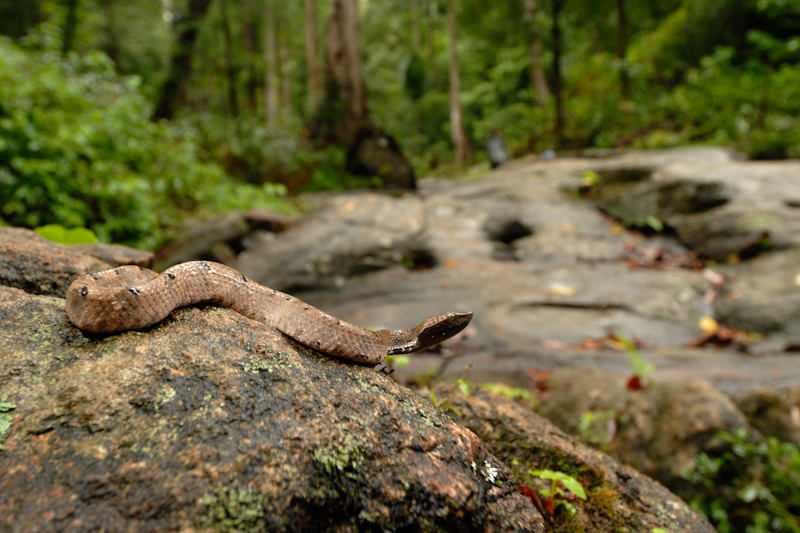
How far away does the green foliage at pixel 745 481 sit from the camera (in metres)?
3.32

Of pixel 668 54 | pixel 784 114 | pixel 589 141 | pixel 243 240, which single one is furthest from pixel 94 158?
pixel 668 54

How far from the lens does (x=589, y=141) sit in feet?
52.1

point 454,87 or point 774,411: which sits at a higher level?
point 454,87

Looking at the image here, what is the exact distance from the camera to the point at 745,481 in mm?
3430

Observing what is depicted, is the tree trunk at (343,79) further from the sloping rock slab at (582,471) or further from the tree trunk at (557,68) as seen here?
the sloping rock slab at (582,471)

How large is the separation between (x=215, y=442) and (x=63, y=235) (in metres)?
2.76

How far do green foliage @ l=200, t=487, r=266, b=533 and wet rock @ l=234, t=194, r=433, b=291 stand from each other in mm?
6711

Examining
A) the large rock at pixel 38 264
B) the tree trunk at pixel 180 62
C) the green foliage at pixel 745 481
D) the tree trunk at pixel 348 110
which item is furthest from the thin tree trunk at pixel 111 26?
the green foliage at pixel 745 481

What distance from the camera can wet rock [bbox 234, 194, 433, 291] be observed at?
824cm

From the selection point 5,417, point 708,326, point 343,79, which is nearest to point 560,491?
point 5,417

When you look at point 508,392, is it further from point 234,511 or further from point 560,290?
point 560,290

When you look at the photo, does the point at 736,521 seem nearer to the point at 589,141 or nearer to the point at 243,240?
the point at 243,240

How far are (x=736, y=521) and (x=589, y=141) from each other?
1481 cm

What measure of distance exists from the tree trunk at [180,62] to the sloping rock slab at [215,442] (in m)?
14.3
